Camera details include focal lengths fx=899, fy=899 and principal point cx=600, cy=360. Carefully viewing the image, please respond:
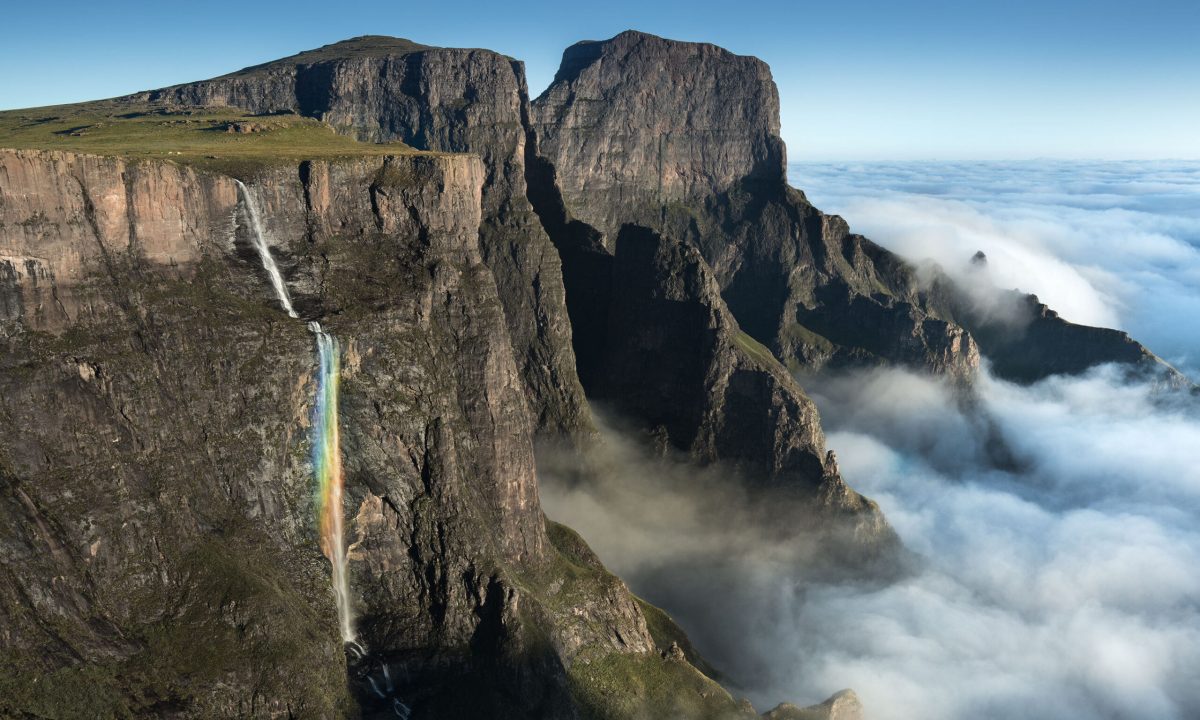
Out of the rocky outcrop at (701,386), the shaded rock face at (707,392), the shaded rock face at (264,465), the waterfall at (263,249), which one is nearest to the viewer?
the shaded rock face at (264,465)

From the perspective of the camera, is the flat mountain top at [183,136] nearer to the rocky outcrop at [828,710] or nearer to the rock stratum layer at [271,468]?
the rock stratum layer at [271,468]

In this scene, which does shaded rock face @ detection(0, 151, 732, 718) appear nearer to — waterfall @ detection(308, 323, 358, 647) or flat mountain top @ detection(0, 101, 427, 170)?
waterfall @ detection(308, 323, 358, 647)

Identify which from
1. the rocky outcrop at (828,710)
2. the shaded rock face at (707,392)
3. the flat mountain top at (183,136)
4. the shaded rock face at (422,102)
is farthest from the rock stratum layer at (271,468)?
the shaded rock face at (422,102)

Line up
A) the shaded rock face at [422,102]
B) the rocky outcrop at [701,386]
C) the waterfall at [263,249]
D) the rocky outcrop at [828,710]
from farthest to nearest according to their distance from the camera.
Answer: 1. the shaded rock face at [422,102]
2. the rocky outcrop at [701,386]
3. the rocky outcrop at [828,710]
4. the waterfall at [263,249]

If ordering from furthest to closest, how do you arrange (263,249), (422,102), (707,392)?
(422,102) → (707,392) → (263,249)

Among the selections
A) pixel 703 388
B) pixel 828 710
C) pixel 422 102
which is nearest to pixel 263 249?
pixel 828 710

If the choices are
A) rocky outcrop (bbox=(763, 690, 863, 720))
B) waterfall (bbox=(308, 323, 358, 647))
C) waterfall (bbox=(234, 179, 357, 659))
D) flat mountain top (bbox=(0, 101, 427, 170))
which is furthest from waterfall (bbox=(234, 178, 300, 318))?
rocky outcrop (bbox=(763, 690, 863, 720))

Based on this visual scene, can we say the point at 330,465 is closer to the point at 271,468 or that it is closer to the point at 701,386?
the point at 271,468
